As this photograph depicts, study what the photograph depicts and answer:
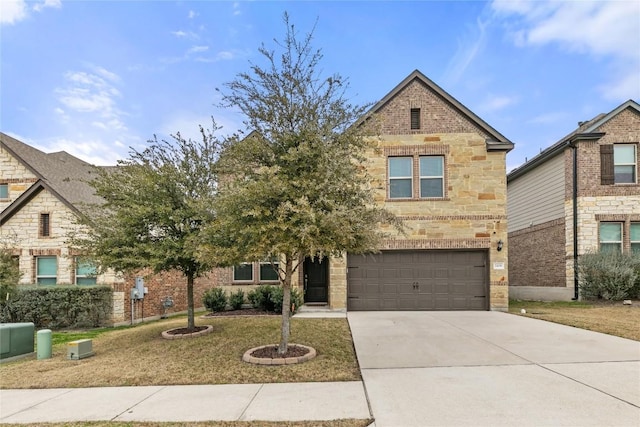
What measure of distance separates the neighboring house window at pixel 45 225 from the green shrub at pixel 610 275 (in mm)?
20480

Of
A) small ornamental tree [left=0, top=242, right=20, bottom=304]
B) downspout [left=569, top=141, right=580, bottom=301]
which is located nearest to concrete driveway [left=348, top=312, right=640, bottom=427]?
downspout [left=569, top=141, right=580, bottom=301]

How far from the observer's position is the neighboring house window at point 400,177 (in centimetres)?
1347

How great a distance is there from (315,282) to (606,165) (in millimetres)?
12415

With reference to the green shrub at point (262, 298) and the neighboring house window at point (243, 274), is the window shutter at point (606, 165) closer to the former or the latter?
the green shrub at point (262, 298)

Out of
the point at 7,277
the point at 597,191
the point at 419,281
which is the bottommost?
the point at 419,281

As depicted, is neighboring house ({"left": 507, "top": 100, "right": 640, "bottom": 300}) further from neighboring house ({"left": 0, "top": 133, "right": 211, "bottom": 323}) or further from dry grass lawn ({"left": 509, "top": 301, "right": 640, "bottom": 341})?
neighboring house ({"left": 0, "top": 133, "right": 211, "bottom": 323})

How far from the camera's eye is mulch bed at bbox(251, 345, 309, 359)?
22.9 ft

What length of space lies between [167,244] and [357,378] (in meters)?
5.19

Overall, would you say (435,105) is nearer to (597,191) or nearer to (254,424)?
(597,191)

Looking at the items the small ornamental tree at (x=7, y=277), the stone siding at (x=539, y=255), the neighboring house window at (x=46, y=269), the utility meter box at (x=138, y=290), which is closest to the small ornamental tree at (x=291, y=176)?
the utility meter box at (x=138, y=290)

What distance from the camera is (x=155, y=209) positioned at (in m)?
8.44

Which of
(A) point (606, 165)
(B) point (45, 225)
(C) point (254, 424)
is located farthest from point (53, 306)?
(A) point (606, 165)

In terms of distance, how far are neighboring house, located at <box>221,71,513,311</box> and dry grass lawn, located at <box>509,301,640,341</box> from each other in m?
1.74

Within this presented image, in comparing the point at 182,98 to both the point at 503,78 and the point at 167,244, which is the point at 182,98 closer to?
the point at 167,244
